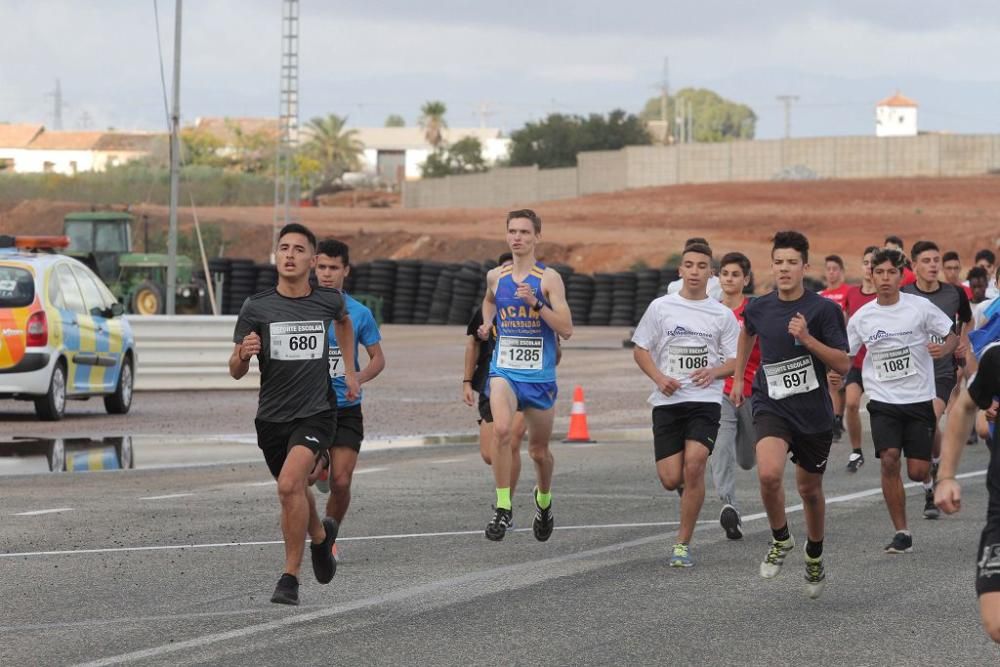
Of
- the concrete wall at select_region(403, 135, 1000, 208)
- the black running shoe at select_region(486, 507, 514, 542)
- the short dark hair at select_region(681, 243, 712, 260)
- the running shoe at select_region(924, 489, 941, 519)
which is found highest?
the concrete wall at select_region(403, 135, 1000, 208)

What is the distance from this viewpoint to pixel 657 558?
10.6 meters

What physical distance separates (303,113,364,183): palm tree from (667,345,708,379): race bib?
15863cm

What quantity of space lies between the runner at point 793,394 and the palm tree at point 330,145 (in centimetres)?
15977

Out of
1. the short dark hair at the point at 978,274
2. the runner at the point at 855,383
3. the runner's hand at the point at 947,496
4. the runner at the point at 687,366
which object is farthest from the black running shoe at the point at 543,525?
the short dark hair at the point at 978,274

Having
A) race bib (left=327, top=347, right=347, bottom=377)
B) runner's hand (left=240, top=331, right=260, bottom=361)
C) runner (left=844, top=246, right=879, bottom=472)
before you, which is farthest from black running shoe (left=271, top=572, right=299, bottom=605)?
runner (left=844, top=246, right=879, bottom=472)

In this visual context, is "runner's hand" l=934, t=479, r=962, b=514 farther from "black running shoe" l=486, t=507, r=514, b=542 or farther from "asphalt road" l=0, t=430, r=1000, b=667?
"black running shoe" l=486, t=507, r=514, b=542

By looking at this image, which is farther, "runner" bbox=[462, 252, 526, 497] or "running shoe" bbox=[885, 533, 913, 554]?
"runner" bbox=[462, 252, 526, 497]

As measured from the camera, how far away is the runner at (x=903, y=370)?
11.5 meters

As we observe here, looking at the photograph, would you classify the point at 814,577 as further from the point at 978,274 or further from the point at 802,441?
the point at 978,274

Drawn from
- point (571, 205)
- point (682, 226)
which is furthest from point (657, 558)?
point (571, 205)

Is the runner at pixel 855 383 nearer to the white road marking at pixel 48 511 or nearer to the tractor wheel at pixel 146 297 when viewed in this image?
the white road marking at pixel 48 511

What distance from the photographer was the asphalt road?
7.72 m

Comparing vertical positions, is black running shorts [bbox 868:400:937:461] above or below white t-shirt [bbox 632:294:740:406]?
below

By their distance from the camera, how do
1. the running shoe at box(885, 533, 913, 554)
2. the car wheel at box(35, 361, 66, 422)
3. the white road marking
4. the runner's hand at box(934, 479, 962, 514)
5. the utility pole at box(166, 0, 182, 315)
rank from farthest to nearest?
the utility pole at box(166, 0, 182, 315)
the car wheel at box(35, 361, 66, 422)
the white road marking
the running shoe at box(885, 533, 913, 554)
the runner's hand at box(934, 479, 962, 514)
